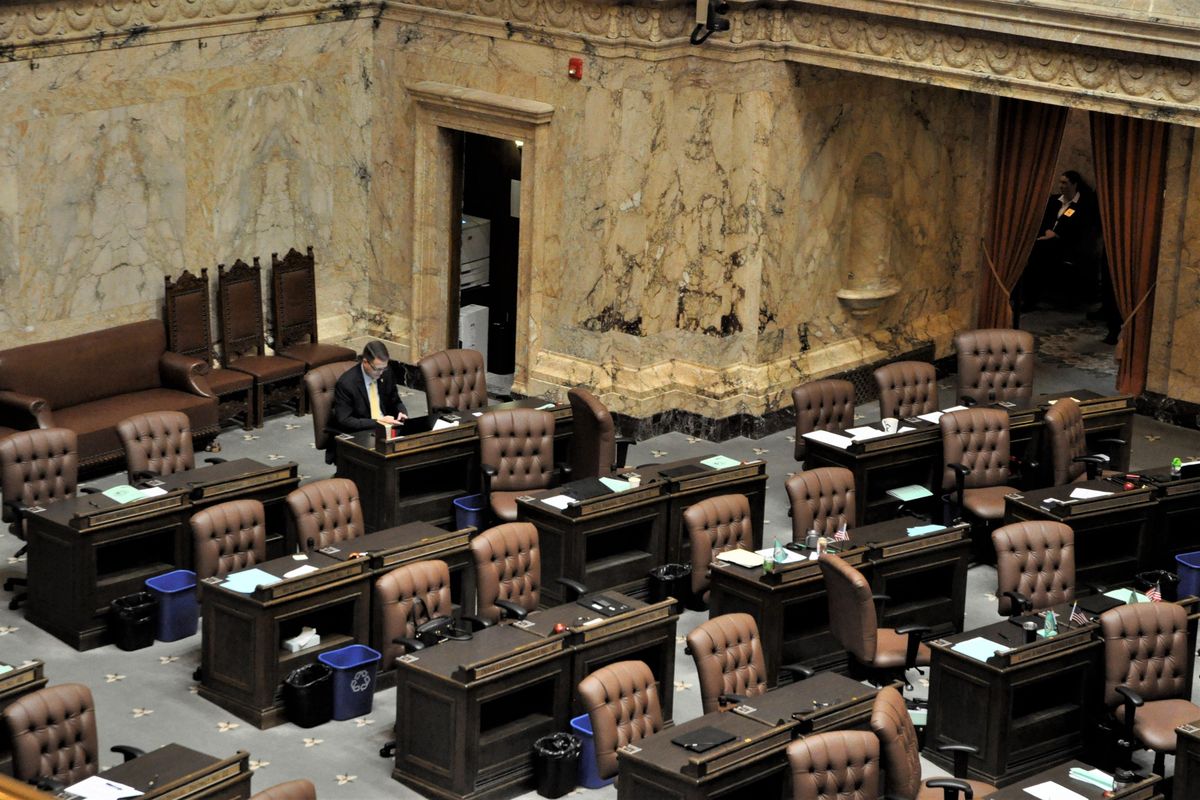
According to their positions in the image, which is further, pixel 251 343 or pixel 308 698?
pixel 251 343

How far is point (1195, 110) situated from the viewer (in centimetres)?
1270

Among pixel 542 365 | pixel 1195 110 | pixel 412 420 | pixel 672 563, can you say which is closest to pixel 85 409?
pixel 412 420

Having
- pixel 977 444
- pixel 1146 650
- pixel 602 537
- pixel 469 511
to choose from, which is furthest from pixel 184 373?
pixel 1146 650

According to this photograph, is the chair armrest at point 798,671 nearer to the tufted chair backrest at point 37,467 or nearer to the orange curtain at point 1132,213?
the tufted chair backrest at point 37,467

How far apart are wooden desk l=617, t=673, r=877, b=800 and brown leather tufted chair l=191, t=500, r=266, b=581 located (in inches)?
126

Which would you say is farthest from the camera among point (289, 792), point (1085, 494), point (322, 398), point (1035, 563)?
point (322, 398)

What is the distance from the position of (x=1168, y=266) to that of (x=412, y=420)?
681 centimetres

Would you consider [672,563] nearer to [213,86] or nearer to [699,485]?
[699,485]

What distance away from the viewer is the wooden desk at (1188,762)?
955cm

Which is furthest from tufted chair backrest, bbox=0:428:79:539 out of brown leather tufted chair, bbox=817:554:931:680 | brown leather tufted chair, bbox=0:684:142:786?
brown leather tufted chair, bbox=817:554:931:680

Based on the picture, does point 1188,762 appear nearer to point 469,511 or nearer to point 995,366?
point 469,511

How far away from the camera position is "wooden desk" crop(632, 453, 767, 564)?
12750mm

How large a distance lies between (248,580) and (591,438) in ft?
10.6

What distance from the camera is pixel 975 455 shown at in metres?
13.6
